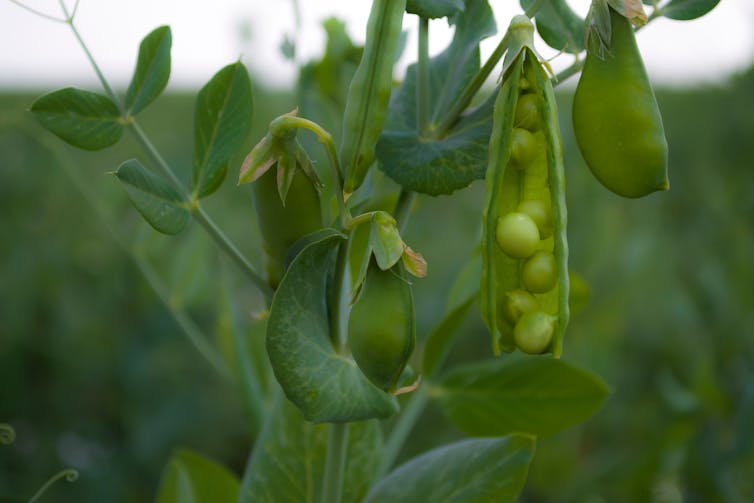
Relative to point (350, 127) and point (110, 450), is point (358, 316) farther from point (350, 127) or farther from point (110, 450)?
point (110, 450)

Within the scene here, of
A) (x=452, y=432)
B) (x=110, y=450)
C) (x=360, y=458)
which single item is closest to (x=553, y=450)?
(x=452, y=432)

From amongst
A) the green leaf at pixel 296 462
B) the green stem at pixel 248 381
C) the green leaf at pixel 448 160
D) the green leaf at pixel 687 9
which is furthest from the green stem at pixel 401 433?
the green leaf at pixel 687 9

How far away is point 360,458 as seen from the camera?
61 centimetres

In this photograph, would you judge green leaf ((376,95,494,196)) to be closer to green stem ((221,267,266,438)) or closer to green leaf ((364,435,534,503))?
green leaf ((364,435,534,503))

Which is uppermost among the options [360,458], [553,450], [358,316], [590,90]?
[590,90]

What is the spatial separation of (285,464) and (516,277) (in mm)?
251

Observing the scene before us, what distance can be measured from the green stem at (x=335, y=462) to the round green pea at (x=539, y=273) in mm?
161

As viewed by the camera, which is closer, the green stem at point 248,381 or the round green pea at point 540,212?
the round green pea at point 540,212

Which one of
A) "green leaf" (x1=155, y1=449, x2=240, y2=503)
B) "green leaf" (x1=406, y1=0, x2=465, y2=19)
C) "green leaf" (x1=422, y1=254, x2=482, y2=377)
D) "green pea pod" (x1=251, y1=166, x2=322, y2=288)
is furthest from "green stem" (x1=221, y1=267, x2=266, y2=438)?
"green leaf" (x1=406, y1=0, x2=465, y2=19)

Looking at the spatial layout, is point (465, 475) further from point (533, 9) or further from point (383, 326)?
point (533, 9)

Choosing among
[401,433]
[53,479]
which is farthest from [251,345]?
[53,479]

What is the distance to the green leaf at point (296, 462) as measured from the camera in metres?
0.59

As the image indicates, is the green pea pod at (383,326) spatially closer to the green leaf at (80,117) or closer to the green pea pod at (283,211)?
the green pea pod at (283,211)

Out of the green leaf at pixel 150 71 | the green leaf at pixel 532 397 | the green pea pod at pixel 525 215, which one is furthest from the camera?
the green leaf at pixel 532 397
